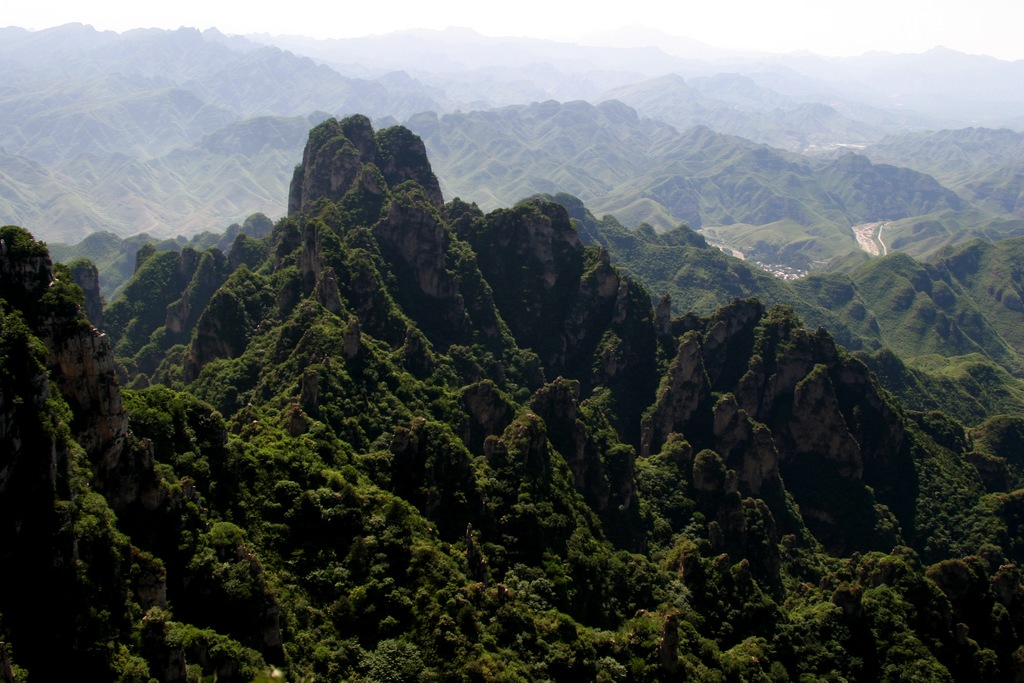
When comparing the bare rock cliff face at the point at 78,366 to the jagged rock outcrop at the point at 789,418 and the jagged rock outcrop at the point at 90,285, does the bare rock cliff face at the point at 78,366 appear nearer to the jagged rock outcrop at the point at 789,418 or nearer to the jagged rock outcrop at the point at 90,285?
the jagged rock outcrop at the point at 789,418

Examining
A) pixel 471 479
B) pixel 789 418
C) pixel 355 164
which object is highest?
pixel 355 164

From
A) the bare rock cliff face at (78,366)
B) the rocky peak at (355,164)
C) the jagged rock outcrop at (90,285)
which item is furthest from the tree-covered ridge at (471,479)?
the jagged rock outcrop at (90,285)

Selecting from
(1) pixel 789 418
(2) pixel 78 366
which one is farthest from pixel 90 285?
(1) pixel 789 418

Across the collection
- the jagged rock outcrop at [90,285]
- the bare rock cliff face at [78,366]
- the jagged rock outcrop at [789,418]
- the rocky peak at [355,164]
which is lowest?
the jagged rock outcrop at [789,418]

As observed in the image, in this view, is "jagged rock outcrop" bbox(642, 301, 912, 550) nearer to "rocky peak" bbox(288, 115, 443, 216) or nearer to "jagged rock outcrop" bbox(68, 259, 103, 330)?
"rocky peak" bbox(288, 115, 443, 216)

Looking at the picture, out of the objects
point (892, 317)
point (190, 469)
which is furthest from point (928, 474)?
point (892, 317)

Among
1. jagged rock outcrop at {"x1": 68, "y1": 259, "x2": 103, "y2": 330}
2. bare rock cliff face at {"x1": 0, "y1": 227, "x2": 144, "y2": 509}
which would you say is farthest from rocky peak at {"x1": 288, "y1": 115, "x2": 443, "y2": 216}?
bare rock cliff face at {"x1": 0, "y1": 227, "x2": 144, "y2": 509}

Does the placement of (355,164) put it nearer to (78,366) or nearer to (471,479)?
(471,479)

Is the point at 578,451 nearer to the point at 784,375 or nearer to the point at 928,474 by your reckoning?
the point at 784,375
